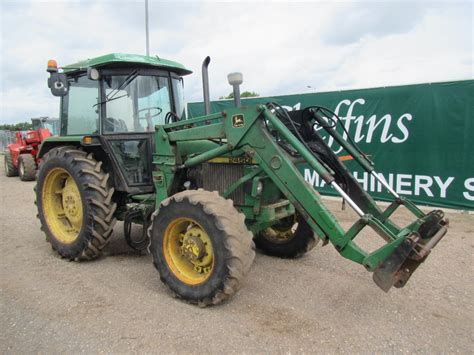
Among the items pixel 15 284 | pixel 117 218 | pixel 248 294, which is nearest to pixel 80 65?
pixel 117 218

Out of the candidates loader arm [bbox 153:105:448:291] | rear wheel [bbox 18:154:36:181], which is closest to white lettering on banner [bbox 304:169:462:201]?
loader arm [bbox 153:105:448:291]

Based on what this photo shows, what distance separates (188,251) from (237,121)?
51.5 inches

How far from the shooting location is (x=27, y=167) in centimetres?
1298

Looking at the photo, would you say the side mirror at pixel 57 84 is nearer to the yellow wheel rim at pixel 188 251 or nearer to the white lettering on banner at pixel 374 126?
the yellow wheel rim at pixel 188 251

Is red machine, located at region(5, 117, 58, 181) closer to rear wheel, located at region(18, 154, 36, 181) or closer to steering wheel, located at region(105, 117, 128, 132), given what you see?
rear wheel, located at region(18, 154, 36, 181)

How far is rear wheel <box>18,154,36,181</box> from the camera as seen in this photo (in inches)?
512

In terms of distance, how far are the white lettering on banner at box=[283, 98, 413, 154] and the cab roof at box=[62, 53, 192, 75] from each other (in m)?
3.35

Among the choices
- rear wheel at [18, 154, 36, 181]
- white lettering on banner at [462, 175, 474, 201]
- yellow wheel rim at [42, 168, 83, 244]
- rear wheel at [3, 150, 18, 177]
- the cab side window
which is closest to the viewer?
the cab side window

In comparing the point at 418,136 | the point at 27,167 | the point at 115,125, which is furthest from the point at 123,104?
the point at 27,167

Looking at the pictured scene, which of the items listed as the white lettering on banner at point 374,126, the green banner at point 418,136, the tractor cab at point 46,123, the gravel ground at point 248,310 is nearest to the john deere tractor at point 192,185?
the gravel ground at point 248,310

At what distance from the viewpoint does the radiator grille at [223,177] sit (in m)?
4.08

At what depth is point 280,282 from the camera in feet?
13.2

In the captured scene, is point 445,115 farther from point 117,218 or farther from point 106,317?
point 106,317

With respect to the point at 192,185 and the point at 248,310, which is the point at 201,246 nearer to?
the point at 248,310
